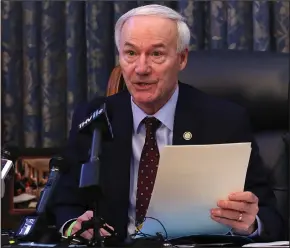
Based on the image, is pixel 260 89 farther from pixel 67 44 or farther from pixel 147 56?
pixel 67 44

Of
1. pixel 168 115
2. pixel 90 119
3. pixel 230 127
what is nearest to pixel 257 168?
pixel 230 127

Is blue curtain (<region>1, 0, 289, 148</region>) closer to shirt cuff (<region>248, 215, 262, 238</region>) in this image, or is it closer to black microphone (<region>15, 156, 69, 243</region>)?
shirt cuff (<region>248, 215, 262, 238</region>)

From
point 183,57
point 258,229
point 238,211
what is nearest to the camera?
point 238,211

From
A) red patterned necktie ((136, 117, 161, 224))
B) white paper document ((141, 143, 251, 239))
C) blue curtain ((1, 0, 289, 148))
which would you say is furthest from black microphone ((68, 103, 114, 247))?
blue curtain ((1, 0, 289, 148))

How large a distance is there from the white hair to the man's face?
0.01 m

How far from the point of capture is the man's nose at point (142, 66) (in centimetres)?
146

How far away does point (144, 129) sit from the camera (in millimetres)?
1555

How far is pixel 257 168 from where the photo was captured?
1.54 metres

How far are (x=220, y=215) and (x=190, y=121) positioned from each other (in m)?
0.42

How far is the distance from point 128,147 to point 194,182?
39 centimetres

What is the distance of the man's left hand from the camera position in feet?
3.88

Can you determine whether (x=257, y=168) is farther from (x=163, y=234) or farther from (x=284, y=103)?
(x=163, y=234)

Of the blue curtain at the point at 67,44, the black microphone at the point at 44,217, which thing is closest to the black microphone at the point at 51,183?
the black microphone at the point at 44,217

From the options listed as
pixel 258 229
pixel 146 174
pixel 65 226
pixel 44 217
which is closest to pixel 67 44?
pixel 146 174
